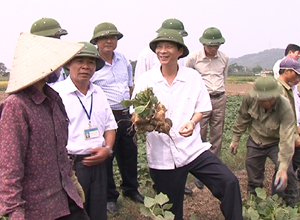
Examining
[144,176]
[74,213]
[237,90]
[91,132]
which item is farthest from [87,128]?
[237,90]

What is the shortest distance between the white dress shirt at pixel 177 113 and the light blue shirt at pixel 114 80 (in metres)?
0.74

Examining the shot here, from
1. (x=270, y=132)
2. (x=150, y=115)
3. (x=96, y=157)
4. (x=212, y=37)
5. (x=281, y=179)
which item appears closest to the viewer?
(x=96, y=157)

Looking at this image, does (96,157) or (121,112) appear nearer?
(96,157)

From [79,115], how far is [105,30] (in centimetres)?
133

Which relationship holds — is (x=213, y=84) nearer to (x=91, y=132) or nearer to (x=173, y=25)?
(x=173, y=25)

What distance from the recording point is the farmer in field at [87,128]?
2.78 metres

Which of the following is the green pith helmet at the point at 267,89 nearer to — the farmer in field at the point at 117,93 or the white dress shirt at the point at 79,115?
the farmer in field at the point at 117,93

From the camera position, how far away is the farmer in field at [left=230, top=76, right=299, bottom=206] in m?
3.46

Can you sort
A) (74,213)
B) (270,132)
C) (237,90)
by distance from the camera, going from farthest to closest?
1. (237,90)
2. (270,132)
3. (74,213)

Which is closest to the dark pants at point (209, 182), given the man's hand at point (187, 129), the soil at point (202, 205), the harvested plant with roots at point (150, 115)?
the man's hand at point (187, 129)

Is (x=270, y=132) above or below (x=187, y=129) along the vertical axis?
below

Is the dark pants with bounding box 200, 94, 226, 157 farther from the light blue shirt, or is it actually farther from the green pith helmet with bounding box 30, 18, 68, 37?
the green pith helmet with bounding box 30, 18, 68, 37

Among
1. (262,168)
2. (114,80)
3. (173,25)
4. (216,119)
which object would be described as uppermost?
(173,25)

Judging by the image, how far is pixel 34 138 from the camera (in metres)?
1.91
